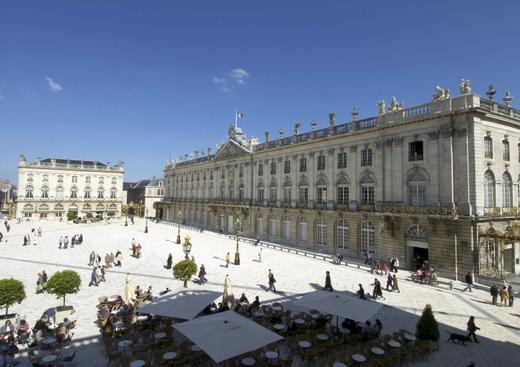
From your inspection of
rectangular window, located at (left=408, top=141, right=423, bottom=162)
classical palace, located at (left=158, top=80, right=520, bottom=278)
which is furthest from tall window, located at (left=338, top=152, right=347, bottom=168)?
rectangular window, located at (left=408, top=141, right=423, bottom=162)

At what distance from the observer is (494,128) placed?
25.0m

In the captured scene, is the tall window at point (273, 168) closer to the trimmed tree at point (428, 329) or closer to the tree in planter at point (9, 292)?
the trimmed tree at point (428, 329)

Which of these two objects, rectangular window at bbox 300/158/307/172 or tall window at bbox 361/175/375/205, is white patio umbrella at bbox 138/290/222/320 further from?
rectangular window at bbox 300/158/307/172

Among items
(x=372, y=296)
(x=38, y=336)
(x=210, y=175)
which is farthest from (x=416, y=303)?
(x=210, y=175)

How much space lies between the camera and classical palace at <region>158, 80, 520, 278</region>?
23594 millimetres

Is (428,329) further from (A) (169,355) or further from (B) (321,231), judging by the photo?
(B) (321,231)

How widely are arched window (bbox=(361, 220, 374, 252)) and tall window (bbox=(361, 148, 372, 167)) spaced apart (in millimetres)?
5382

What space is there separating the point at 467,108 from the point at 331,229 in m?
16.3

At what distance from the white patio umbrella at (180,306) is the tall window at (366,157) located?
22.2m

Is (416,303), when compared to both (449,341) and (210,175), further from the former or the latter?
(210,175)

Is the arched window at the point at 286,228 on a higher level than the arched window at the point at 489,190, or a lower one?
lower

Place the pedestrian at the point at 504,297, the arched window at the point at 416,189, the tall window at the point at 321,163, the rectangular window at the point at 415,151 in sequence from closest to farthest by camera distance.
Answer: the pedestrian at the point at 504,297 < the arched window at the point at 416,189 < the rectangular window at the point at 415,151 < the tall window at the point at 321,163

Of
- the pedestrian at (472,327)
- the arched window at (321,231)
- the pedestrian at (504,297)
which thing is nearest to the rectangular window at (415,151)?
the arched window at (321,231)

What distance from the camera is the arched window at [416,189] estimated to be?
26625 millimetres
